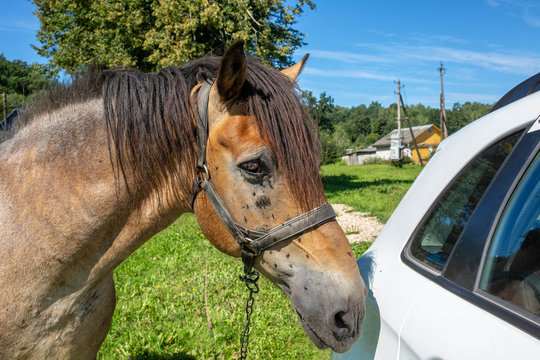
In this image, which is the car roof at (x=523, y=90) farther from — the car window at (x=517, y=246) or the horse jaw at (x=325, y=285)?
the horse jaw at (x=325, y=285)

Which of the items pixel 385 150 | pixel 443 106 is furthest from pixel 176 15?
pixel 385 150

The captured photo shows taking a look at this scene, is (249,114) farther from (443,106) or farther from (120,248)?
(443,106)

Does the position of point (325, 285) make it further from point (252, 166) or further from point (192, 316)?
point (192, 316)

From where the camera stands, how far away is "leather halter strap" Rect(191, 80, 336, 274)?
157 cm

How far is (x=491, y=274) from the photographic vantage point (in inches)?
45.7

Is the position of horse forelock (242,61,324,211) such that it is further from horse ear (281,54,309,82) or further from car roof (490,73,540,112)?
car roof (490,73,540,112)

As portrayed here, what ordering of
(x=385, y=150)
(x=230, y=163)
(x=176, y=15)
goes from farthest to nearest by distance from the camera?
(x=385, y=150), (x=176, y=15), (x=230, y=163)

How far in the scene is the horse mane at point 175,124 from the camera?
160 cm

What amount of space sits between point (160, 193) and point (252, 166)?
0.54 m

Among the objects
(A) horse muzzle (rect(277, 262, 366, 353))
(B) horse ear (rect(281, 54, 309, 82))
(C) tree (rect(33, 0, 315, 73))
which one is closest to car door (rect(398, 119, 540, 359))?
(A) horse muzzle (rect(277, 262, 366, 353))

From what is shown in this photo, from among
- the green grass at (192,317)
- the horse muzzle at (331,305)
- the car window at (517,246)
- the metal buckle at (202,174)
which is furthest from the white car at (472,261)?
the green grass at (192,317)

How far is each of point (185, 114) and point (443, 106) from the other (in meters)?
42.8

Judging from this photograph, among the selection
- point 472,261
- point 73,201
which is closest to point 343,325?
point 472,261

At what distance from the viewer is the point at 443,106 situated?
38.9 metres
